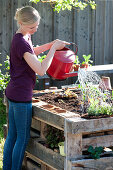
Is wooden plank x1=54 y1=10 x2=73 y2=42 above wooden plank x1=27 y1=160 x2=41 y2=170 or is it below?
above

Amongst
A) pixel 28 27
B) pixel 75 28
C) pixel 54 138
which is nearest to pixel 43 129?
pixel 54 138

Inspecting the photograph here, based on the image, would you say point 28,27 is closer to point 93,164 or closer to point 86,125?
point 86,125

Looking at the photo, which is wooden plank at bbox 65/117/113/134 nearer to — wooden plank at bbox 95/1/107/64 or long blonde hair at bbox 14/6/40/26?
long blonde hair at bbox 14/6/40/26

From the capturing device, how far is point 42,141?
3.44 m

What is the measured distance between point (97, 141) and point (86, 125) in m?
0.22

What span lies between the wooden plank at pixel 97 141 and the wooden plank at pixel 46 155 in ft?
0.77

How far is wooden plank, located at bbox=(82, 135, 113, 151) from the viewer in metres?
2.98

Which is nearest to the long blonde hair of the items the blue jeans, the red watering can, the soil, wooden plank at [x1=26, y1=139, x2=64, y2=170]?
the red watering can

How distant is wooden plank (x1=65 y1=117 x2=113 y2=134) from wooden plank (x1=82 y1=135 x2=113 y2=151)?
0.33 ft

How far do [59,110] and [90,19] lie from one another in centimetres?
427

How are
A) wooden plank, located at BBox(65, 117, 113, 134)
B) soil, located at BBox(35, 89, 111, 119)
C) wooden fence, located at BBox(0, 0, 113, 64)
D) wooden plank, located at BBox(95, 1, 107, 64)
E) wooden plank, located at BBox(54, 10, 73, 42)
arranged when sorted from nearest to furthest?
wooden plank, located at BBox(65, 117, 113, 134)
soil, located at BBox(35, 89, 111, 119)
wooden fence, located at BBox(0, 0, 113, 64)
wooden plank, located at BBox(54, 10, 73, 42)
wooden plank, located at BBox(95, 1, 107, 64)

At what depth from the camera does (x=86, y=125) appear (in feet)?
9.50

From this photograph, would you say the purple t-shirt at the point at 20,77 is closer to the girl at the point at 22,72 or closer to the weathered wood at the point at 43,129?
the girl at the point at 22,72

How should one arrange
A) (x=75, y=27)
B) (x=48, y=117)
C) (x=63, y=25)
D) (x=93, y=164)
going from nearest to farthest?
1. (x=93, y=164)
2. (x=48, y=117)
3. (x=63, y=25)
4. (x=75, y=27)
